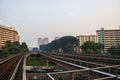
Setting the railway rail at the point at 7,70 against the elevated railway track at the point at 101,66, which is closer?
the elevated railway track at the point at 101,66

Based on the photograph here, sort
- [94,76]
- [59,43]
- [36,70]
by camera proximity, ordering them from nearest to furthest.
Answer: [94,76] → [36,70] → [59,43]

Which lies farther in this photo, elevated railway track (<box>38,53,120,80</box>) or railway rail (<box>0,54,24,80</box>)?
railway rail (<box>0,54,24,80</box>)

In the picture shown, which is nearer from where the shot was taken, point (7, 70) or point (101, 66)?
point (101, 66)

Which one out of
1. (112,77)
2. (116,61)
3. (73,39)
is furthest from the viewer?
(73,39)

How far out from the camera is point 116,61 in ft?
119

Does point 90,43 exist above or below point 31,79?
above

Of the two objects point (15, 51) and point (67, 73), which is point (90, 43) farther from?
point (67, 73)

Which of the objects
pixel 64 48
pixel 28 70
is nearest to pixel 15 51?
pixel 64 48

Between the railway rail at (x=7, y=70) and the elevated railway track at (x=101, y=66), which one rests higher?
the elevated railway track at (x=101, y=66)

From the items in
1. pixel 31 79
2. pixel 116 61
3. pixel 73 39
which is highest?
pixel 73 39

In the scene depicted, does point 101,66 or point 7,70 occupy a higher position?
point 101,66

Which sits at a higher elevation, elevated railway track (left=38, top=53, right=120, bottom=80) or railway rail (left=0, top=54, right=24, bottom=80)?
elevated railway track (left=38, top=53, right=120, bottom=80)

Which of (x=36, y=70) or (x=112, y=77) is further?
(x=36, y=70)

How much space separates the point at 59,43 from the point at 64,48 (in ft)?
32.0
